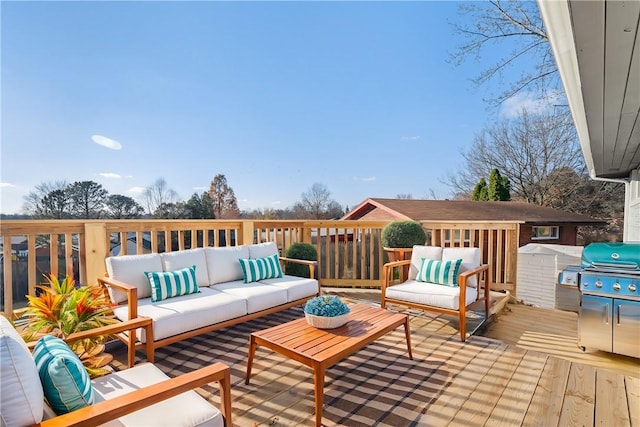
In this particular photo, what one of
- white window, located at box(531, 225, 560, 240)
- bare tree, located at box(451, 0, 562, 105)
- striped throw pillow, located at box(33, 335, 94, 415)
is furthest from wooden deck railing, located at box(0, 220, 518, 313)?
white window, located at box(531, 225, 560, 240)

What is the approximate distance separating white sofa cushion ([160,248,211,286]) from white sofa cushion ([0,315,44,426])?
2.24 meters

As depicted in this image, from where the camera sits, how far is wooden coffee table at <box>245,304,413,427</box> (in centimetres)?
191

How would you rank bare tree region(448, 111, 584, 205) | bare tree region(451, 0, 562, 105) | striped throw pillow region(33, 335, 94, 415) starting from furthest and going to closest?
bare tree region(448, 111, 584, 205) < bare tree region(451, 0, 562, 105) < striped throw pillow region(33, 335, 94, 415)

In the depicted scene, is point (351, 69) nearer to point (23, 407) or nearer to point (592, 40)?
point (592, 40)

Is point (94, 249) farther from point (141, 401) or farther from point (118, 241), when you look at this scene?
point (141, 401)

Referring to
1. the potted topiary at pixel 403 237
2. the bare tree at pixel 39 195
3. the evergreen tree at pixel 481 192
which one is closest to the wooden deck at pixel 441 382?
the potted topiary at pixel 403 237

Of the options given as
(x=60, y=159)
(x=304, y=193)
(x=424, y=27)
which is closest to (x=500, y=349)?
(x=424, y=27)

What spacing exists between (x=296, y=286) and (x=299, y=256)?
1124 mm

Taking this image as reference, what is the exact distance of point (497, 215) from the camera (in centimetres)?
1140

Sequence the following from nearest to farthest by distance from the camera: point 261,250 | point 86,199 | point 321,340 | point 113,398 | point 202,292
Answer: point 113,398
point 321,340
point 202,292
point 261,250
point 86,199

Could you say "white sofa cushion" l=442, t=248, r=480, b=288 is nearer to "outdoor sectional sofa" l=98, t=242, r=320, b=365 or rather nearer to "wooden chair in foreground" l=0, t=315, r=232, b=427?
"outdoor sectional sofa" l=98, t=242, r=320, b=365

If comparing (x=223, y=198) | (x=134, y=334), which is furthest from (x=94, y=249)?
(x=223, y=198)

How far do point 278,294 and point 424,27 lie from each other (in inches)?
300

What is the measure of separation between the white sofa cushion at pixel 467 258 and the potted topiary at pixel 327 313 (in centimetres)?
184
